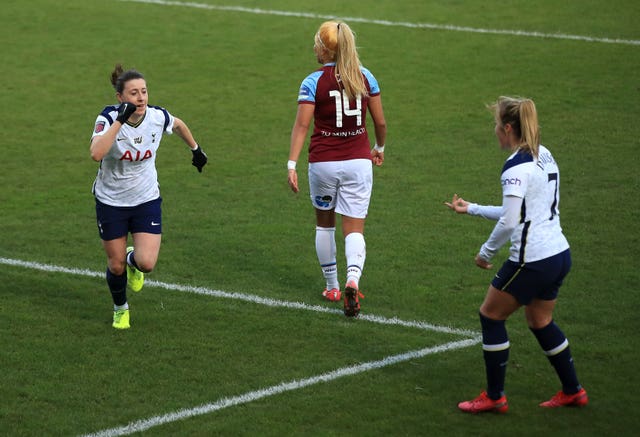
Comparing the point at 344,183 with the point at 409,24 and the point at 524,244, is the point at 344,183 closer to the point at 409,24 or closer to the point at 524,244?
the point at 524,244

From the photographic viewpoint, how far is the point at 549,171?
7375 mm

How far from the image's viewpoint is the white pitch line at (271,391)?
7.51 meters

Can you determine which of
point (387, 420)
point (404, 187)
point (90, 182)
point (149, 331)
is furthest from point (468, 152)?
point (387, 420)

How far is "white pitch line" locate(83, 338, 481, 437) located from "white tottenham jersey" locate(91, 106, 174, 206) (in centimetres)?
229

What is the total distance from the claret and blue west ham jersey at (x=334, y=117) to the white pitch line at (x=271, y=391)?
193cm

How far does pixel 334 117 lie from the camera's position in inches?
380

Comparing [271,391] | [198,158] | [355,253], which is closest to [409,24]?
[198,158]

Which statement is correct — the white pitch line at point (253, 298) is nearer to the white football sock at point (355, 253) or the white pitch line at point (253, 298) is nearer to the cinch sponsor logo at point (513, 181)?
the white football sock at point (355, 253)

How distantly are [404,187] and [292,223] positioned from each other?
2.08m

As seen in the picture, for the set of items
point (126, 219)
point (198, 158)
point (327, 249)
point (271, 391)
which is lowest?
point (271, 391)

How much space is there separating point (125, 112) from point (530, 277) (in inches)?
141

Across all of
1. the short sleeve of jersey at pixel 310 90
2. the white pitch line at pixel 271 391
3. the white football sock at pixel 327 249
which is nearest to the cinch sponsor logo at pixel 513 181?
the white pitch line at pixel 271 391

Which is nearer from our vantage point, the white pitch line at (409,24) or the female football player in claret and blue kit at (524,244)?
the female football player in claret and blue kit at (524,244)

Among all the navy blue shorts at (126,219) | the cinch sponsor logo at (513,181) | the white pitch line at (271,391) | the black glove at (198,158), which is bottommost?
the white pitch line at (271,391)
